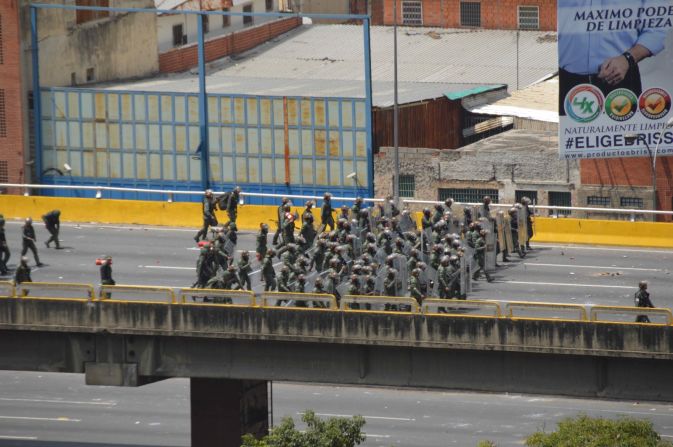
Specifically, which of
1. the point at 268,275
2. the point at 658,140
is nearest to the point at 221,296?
the point at 268,275

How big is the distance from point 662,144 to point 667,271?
1348 centimetres

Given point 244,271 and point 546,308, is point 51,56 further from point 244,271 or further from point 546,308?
point 546,308

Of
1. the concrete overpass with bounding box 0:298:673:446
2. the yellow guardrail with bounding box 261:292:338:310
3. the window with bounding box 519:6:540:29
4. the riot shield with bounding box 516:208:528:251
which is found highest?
the window with bounding box 519:6:540:29

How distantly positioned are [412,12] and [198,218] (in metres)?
33.2

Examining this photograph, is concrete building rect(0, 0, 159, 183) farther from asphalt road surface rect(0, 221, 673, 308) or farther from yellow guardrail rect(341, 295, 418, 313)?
yellow guardrail rect(341, 295, 418, 313)

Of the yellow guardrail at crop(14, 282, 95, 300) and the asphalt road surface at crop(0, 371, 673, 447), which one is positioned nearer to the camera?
the yellow guardrail at crop(14, 282, 95, 300)

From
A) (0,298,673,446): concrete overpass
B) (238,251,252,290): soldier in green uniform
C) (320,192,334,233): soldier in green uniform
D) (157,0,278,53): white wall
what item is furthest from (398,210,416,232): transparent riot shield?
(157,0,278,53): white wall

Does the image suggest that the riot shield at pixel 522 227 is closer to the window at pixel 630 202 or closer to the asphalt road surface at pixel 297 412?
the asphalt road surface at pixel 297 412

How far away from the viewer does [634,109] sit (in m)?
55.0

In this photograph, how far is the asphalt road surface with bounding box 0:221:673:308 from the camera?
3978 centimetres

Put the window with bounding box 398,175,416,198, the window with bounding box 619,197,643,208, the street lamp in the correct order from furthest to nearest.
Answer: the window with bounding box 398,175,416,198
the window with bounding box 619,197,643,208
the street lamp

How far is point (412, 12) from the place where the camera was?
263 ft

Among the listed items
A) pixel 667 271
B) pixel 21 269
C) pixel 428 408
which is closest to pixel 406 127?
pixel 428 408

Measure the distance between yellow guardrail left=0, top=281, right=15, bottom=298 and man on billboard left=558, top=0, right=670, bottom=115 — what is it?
23.5 m
